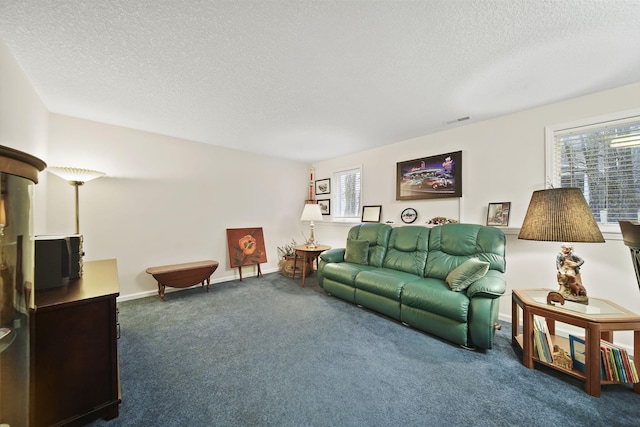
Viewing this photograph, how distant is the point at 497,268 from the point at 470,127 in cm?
179

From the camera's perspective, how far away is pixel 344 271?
3.07 metres

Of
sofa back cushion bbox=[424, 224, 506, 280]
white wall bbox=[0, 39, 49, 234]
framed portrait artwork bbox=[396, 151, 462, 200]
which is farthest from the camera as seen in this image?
framed portrait artwork bbox=[396, 151, 462, 200]

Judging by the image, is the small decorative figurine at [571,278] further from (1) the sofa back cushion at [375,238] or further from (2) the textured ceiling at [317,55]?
(1) the sofa back cushion at [375,238]

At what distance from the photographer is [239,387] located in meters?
1.57

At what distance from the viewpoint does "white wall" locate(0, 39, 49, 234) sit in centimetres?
163

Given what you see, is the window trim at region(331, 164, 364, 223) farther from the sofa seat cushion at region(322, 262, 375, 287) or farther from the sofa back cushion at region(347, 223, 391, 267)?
the sofa seat cushion at region(322, 262, 375, 287)

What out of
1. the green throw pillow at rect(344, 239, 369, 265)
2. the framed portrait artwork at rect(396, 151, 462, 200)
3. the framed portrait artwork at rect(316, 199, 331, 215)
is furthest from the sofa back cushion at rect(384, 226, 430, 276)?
the framed portrait artwork at rect(316, 199, 331, 215)

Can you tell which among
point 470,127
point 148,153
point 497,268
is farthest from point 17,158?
point 470,127

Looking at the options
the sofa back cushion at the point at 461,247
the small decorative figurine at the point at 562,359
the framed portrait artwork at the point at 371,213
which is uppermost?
the framed portrait artwork at the point at 371,213

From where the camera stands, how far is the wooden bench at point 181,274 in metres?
3.13

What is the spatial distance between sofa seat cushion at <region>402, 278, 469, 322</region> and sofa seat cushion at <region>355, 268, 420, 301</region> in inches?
3.4

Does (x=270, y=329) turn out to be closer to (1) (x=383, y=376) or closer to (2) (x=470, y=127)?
(1) (x=383, y=376)

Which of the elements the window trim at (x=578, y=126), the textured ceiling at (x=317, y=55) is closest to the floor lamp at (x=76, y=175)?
the textured ceiling at (x=317, y=55)

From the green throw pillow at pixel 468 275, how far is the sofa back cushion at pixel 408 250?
2.25 feet
